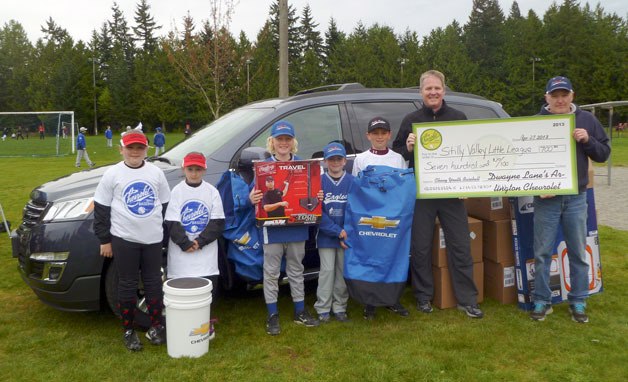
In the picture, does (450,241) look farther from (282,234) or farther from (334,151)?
(282,234)

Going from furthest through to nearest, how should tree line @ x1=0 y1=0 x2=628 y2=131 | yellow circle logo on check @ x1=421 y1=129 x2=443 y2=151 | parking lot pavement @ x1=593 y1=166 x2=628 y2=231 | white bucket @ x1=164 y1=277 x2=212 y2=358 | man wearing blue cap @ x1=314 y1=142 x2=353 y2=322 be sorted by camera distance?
1. tree line @ x1=0 y1=0 x2=628 y2=131
2. parking lot pavement @ x1=593 y1=166 x2=628 y2=231
3. yellow circle logo on check @ x1=421 y1=129 x2=443 y2=151
4. man wearing blue cap @ x1=314 y1=142 x2=353 y2=322
5. white bucket @ x1=164 y1=277 x2=212 y2=358

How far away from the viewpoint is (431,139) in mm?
4094

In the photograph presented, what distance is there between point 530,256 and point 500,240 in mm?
272

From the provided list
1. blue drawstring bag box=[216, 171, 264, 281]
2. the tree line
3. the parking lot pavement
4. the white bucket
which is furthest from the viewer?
the tree line

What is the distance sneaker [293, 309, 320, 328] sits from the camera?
13.1 feet

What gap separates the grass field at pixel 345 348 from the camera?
322cm

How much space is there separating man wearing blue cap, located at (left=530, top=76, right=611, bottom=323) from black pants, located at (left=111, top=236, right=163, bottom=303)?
2.95 meters

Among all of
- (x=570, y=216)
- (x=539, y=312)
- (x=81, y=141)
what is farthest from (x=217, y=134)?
(x=81, y=141)

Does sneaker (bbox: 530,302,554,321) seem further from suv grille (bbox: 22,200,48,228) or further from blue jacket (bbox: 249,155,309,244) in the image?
suv grille (bbox: 22,200,48,228)

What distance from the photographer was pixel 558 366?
3287 mm

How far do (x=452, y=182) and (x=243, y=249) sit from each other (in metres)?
1.76

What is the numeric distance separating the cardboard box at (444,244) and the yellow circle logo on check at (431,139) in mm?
703

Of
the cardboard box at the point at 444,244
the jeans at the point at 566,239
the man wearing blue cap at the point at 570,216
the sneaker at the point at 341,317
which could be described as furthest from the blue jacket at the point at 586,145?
the sneaker at the point at 341,317

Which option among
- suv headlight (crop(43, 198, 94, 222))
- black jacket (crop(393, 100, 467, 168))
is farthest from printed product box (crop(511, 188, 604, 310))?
suv headlight (crop(43, 198, 94, 222))
